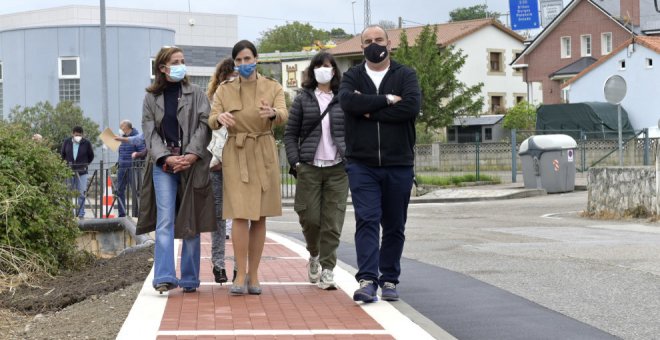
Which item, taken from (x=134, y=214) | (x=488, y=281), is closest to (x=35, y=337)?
(x=488, y=281)

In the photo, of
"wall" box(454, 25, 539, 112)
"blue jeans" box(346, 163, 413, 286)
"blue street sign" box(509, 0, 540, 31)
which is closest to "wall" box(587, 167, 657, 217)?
"blue jeans" box(346, 163, 413, 286)

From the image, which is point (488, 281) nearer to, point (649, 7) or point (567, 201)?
point (567, 201)

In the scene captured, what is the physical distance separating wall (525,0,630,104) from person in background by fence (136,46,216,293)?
5981cm

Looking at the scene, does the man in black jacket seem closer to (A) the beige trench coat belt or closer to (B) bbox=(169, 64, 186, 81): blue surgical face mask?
(A) the beige trench coat belt

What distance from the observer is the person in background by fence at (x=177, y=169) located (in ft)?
30.5

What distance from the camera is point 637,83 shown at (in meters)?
55.8

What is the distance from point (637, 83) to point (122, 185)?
40692 mm

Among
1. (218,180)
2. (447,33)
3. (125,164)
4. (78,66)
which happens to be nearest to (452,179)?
(78,66)

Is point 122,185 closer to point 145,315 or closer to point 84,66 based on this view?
point 145,315

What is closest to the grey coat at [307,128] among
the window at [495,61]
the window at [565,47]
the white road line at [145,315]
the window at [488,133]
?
the white road line at [145,315]

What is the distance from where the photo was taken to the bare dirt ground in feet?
26.1

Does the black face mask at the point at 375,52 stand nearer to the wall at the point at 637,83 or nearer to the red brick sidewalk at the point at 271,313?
the red brick sidewalk at the point at 271,313

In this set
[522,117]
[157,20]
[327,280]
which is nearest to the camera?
[327,280]

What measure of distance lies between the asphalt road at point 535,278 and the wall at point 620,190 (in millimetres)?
572
